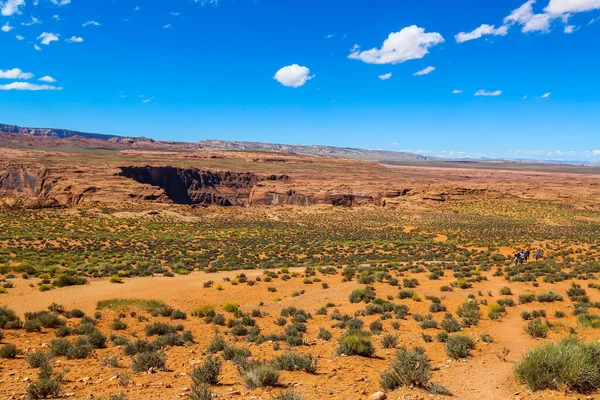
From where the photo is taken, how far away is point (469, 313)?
43.1ft

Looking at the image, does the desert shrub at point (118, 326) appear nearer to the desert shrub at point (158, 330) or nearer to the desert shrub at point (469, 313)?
the desert shrub at point (158, 330)

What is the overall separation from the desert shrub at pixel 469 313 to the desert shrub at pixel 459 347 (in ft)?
9.16

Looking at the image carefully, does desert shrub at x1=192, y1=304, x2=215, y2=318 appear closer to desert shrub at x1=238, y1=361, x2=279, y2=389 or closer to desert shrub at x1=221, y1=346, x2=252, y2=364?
desert shrub at x1=221, y1=346, x2=252, y2=364

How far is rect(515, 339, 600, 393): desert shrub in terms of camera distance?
6195mm

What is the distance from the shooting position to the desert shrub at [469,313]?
1218cm

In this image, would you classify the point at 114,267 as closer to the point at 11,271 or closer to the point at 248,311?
the point at 11,271

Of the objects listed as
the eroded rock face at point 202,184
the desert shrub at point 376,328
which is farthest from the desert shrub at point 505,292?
the eroded rock face at point 202,184

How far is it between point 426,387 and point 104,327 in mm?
10559

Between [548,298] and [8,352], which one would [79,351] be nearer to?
[8,352]

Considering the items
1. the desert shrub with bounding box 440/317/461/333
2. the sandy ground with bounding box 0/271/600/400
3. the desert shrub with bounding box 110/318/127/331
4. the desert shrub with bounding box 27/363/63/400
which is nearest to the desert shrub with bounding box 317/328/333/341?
the sandy ground with bounding box 0/271/600/400

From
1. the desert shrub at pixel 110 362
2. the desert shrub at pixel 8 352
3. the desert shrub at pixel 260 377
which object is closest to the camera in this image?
the desert shrub at pixel 260 377

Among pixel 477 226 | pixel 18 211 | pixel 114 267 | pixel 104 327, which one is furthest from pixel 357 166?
pixel 104 327

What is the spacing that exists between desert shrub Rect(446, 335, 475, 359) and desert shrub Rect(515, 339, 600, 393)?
2148mm

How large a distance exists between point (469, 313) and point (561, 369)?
7088 mm
